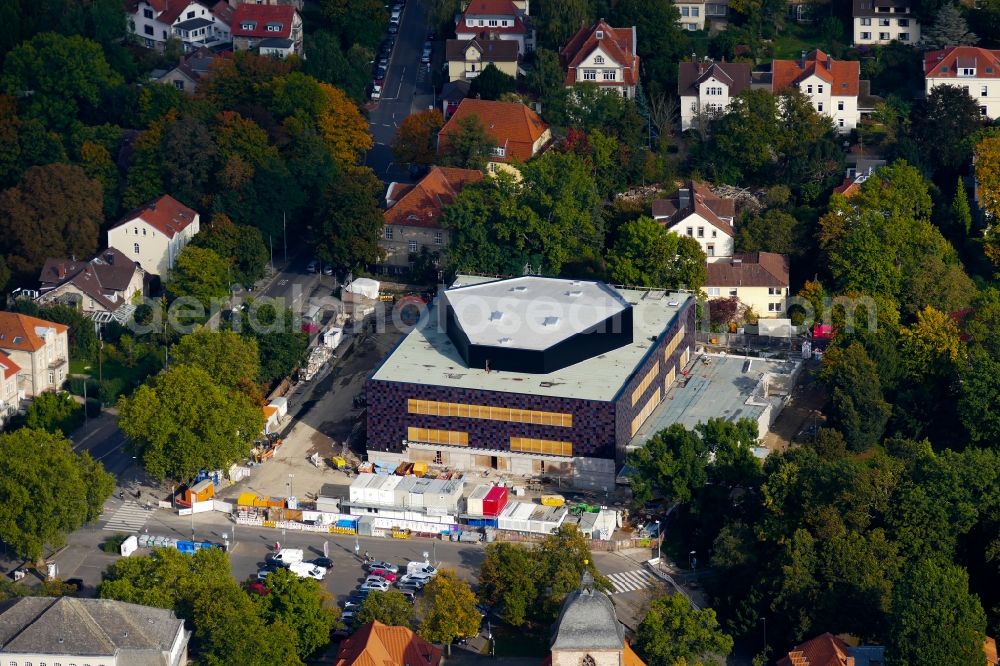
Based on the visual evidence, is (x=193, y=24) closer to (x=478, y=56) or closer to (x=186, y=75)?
(x=186, y=75)

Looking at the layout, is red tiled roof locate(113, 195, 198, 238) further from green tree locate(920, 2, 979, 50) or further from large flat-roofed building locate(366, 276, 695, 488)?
green tree locate(920, 2, 979, 50)

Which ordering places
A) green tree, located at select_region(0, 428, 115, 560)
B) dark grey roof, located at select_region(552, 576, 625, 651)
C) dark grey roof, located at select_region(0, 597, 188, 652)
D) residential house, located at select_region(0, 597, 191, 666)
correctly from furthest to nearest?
green tree, located at select_region(0, 428, 115, 560), dark grey roof, located at select_region(0, 597, 188, 652), residential house, located at select_region(0, 597, 191, 666), dark grey roof, located at select_region(552, 576, 625, 651)

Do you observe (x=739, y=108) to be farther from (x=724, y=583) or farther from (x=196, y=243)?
(x=724, y=583)

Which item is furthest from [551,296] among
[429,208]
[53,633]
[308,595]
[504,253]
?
[53,633]

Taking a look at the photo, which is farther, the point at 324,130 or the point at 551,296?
the point at 324,130

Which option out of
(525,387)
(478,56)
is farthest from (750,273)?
(478,56)

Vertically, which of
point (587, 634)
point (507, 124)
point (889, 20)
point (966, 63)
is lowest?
point (587, 634)

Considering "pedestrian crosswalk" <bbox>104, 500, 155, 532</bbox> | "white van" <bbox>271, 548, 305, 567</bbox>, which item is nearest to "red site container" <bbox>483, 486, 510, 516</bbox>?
"white van" <bbox>271, 548, 305, 567</bbox>
